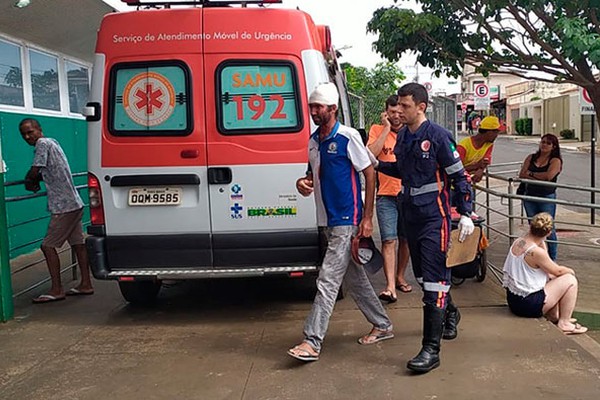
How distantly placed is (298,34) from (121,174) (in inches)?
71.6

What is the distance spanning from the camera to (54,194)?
655 centimetres

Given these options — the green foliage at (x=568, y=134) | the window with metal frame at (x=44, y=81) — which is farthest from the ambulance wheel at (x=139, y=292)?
the green foliage at (x=568, y=134)

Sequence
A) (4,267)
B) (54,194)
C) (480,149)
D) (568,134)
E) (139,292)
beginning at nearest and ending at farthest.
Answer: (4,267), (139,292), (54,194), (480,149), (568,134)

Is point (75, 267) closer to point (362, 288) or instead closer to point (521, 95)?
point (362, 288)

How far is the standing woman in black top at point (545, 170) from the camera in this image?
25.5ft

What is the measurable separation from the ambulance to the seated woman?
5.31 feet

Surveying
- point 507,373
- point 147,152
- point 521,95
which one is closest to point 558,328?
point 507,373

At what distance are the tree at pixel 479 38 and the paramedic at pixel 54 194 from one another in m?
3.63

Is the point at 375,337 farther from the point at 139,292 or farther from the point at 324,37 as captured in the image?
the point at 324,37

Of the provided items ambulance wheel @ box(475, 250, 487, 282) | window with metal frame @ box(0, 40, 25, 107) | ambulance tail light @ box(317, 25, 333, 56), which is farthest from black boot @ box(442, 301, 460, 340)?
window with metal frame @ box(0, 40, 25, 107)

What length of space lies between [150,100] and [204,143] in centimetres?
58

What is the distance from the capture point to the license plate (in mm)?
5559

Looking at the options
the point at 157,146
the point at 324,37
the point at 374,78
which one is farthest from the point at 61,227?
the point at 374,78

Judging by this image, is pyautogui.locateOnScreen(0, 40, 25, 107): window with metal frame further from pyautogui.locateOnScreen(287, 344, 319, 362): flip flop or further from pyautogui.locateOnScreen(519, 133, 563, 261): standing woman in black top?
pyautogui.locateOnScreen(519, 133, 563, 261): standing woman in black top
